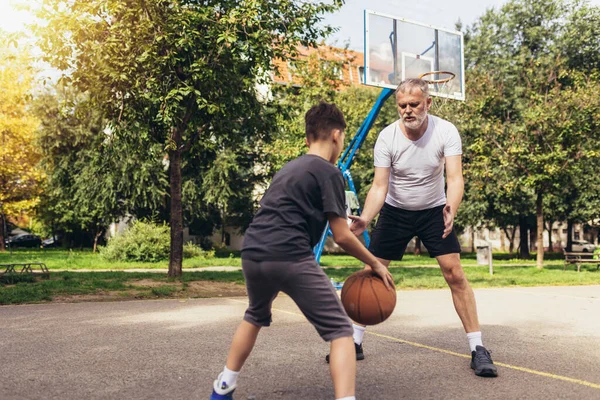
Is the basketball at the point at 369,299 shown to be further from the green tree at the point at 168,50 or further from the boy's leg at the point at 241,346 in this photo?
the green tree at the point at 168,50

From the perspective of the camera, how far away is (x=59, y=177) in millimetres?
32938

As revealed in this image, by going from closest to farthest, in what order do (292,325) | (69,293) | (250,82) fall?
(292,325) < (69,293) < (250,82)

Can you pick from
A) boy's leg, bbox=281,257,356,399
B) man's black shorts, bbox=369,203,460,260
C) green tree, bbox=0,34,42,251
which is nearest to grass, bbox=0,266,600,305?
man's black shorts, bbox=369,203,460,260

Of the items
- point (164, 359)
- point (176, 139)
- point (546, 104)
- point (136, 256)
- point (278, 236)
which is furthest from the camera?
point (136, 256)

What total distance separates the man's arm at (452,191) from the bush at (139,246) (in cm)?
1901

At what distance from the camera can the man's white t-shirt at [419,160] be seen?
15.9 ft

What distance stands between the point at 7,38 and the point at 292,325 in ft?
28.4

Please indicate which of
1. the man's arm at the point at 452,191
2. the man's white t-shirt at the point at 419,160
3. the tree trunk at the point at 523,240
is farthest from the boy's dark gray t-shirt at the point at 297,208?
the tree trunk at the point at 523,240

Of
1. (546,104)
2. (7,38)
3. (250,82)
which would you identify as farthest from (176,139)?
(546,104)

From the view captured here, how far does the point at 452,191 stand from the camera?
476cm

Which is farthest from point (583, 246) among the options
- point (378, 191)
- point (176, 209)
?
point (378, 191)

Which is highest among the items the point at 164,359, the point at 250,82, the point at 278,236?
the point at 250,82

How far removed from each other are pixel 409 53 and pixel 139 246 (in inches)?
540

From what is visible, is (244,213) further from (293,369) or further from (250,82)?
(293,369)
